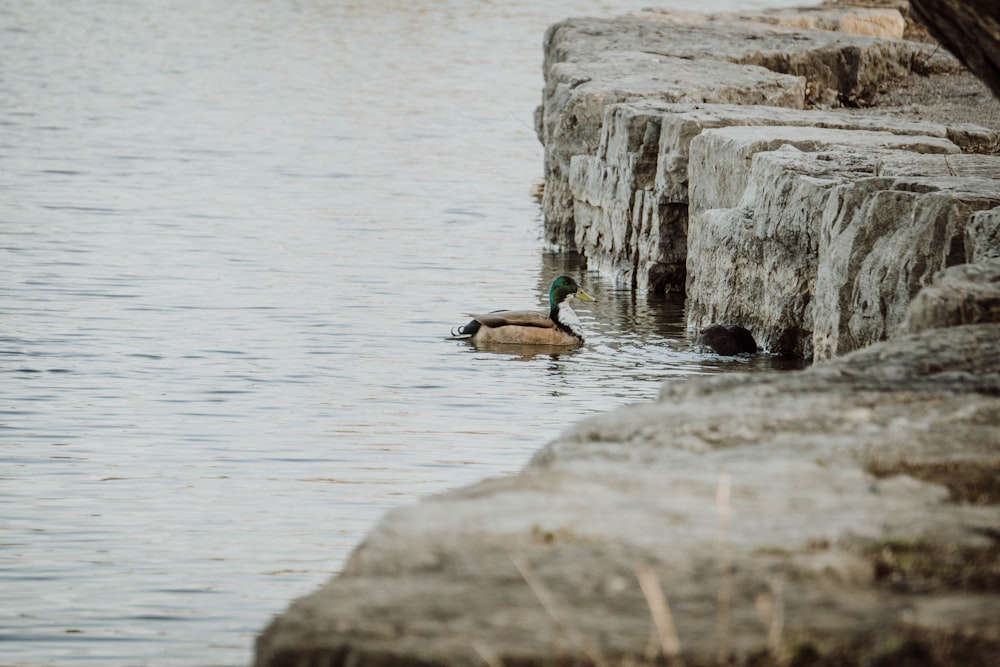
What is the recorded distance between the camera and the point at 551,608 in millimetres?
2357

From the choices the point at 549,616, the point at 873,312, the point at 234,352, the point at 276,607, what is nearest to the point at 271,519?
the point at 276,607

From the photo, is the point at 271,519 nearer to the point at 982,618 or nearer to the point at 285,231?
the point at 982,618

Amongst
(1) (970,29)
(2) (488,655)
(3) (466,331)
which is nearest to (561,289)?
(3) (466,331)

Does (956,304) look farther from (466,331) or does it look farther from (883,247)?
(466,331)

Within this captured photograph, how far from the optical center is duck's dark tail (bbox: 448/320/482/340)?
10.1m

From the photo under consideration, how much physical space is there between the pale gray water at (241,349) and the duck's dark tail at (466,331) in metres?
0.21

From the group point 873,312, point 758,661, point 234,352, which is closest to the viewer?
point 758,661

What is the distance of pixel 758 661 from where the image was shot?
227 cm

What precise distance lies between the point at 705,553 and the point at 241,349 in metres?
7.25

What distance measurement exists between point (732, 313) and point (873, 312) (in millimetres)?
2974

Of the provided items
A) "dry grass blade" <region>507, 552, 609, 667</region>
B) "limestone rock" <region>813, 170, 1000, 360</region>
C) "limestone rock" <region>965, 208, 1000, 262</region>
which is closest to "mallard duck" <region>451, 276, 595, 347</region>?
"limestone rock" <region>813, 170, 1000, 360</region>

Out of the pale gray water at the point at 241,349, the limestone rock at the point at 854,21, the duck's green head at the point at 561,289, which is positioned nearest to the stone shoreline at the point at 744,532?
the pale gray water at the point at 241,349

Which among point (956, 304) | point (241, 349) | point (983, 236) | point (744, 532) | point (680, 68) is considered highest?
point (744, 532)

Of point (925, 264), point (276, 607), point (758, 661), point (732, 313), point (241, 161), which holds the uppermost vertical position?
point (758, 661)
